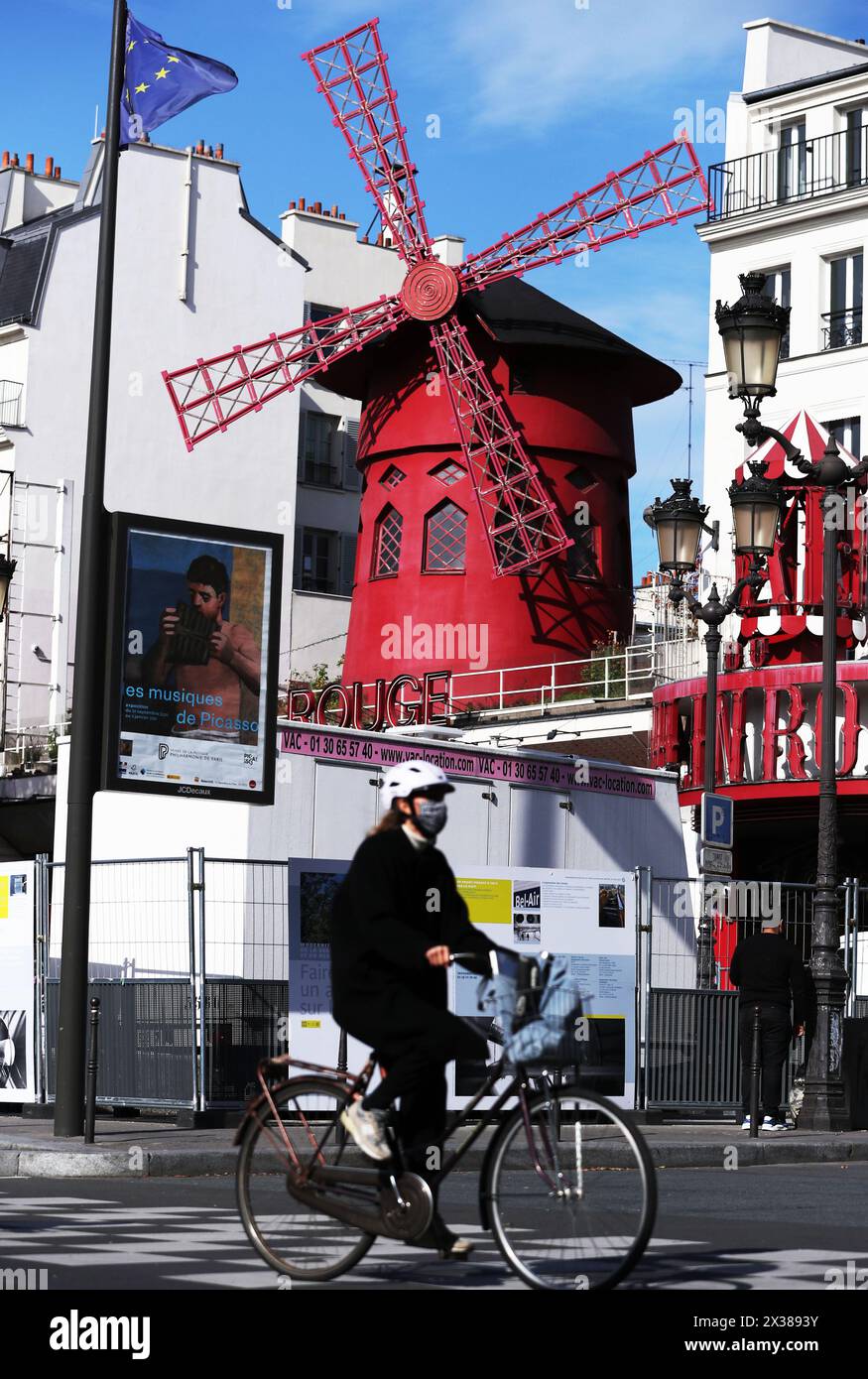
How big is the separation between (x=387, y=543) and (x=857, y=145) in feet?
36.5

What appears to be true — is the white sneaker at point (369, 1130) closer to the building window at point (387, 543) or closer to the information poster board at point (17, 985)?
the information poster board at point (17, 985)

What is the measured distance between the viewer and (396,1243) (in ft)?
28.5

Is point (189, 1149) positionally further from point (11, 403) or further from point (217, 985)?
point (11, 403)

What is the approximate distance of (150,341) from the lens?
149 ft

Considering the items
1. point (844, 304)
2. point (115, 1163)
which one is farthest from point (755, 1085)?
point (844, 304)

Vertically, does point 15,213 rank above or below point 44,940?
above

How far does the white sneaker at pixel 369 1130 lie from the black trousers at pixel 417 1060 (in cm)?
3

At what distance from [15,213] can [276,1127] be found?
43.3 m

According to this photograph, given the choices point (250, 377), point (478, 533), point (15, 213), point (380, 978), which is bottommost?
point (380, 978)

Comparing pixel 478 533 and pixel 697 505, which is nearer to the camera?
pixel 697 505

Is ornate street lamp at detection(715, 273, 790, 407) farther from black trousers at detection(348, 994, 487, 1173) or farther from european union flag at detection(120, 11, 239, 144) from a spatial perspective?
black trousers at detection(348, 994, 487, 1173)

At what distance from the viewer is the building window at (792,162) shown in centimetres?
3934

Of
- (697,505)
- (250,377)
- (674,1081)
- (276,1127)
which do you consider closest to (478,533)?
(250,377)

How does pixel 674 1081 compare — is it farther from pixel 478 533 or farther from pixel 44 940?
pixel 478 533
